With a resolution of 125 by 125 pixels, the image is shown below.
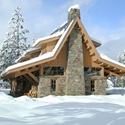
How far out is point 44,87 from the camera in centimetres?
2419

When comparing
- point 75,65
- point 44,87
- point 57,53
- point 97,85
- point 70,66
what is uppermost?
point 57,53

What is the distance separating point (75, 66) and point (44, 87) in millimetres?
3674

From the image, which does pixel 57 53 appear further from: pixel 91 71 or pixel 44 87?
pixel 91 71

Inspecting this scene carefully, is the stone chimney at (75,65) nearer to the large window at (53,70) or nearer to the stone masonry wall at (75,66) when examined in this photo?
the stone masonry wall at (75,66)

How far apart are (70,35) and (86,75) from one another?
4384 millimetres

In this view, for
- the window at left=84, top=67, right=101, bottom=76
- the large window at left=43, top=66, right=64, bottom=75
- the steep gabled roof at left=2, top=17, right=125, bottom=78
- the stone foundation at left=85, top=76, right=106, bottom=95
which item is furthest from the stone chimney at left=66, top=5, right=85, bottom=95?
the window at left=84, top=67, right=101, bottom=76

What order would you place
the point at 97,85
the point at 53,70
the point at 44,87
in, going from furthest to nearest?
the point at 97,85, the point at 53,70, the point at 44,87

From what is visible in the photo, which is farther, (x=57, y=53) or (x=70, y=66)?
(x=70, y=66)

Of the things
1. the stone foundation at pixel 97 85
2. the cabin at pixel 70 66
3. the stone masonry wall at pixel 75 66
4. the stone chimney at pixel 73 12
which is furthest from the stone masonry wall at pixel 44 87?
the stone chimney at pixel 73 12

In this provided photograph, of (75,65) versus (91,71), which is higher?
(75,65)

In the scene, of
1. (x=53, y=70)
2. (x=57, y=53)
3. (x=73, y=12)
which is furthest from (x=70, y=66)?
(x=73, y=12)

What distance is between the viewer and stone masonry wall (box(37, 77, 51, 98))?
947 inches

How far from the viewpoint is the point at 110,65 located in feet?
84.5

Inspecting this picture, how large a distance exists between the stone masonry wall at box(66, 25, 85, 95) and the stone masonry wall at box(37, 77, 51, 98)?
1.81 meters
